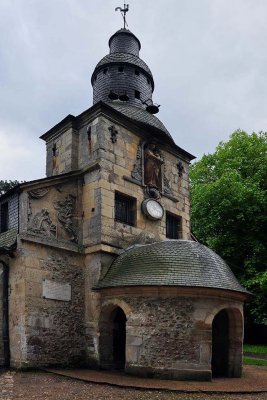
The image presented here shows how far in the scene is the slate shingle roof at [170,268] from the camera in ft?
40.3

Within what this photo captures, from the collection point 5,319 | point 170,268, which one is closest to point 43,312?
point 5,319

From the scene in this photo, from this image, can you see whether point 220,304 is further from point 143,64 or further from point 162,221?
point 143,64

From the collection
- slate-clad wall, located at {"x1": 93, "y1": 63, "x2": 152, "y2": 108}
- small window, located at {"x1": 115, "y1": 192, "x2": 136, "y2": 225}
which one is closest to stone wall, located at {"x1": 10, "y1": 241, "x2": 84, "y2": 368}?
small window, located at {"x1": 115, "y1": 192, "x2": 136, "y2": 225}

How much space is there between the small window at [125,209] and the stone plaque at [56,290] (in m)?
2.90

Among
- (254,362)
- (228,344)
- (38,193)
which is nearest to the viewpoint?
(228,344)

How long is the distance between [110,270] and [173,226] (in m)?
4.71

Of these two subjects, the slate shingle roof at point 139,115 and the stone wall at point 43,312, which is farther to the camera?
the slate shingle roof at point 139,115

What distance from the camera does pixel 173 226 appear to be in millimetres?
17875

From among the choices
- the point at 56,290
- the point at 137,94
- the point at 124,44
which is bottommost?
the point at 56,290

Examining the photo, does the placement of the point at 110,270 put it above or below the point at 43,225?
below

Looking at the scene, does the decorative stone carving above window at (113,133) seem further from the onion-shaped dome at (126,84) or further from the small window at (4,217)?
the small window at (4,217)

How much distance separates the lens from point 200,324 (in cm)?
1205

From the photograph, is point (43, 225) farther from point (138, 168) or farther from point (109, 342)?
point (138, 168)

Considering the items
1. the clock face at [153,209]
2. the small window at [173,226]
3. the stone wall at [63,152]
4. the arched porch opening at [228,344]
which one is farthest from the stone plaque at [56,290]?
the small window at [173,226]
